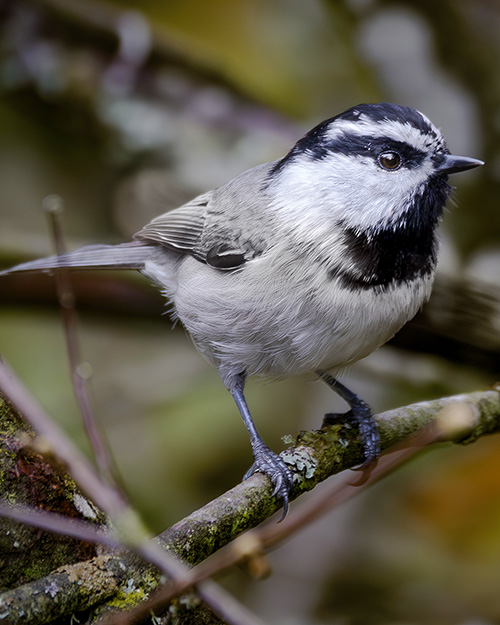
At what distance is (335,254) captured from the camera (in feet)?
9.14

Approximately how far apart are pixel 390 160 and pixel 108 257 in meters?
1.65

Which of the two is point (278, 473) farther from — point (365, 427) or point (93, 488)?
point (93, 488)

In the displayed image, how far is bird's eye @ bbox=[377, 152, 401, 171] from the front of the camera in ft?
9.44

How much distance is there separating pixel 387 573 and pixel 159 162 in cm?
371

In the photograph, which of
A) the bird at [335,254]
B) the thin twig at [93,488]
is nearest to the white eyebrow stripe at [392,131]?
the bird at [335,254]

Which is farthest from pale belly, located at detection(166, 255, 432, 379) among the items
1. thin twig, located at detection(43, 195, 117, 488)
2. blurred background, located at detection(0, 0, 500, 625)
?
blurred background, located at detection(0, 0, 500, 625)

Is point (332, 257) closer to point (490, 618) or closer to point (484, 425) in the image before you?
point (484, 425)

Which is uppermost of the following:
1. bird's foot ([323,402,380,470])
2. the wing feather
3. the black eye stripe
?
the black eye stripe

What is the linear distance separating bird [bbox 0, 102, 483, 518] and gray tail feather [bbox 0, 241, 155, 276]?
0.75m

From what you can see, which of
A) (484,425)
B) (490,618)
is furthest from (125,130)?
(490,618)

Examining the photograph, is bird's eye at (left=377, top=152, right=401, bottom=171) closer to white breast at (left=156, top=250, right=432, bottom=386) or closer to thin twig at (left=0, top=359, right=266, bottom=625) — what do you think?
white breast at (left=156, top=250, right=432, bottom=386)

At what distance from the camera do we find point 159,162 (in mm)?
5977

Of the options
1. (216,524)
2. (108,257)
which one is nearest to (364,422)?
(216,524)

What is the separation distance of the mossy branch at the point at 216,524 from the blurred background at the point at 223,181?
1.23 m
